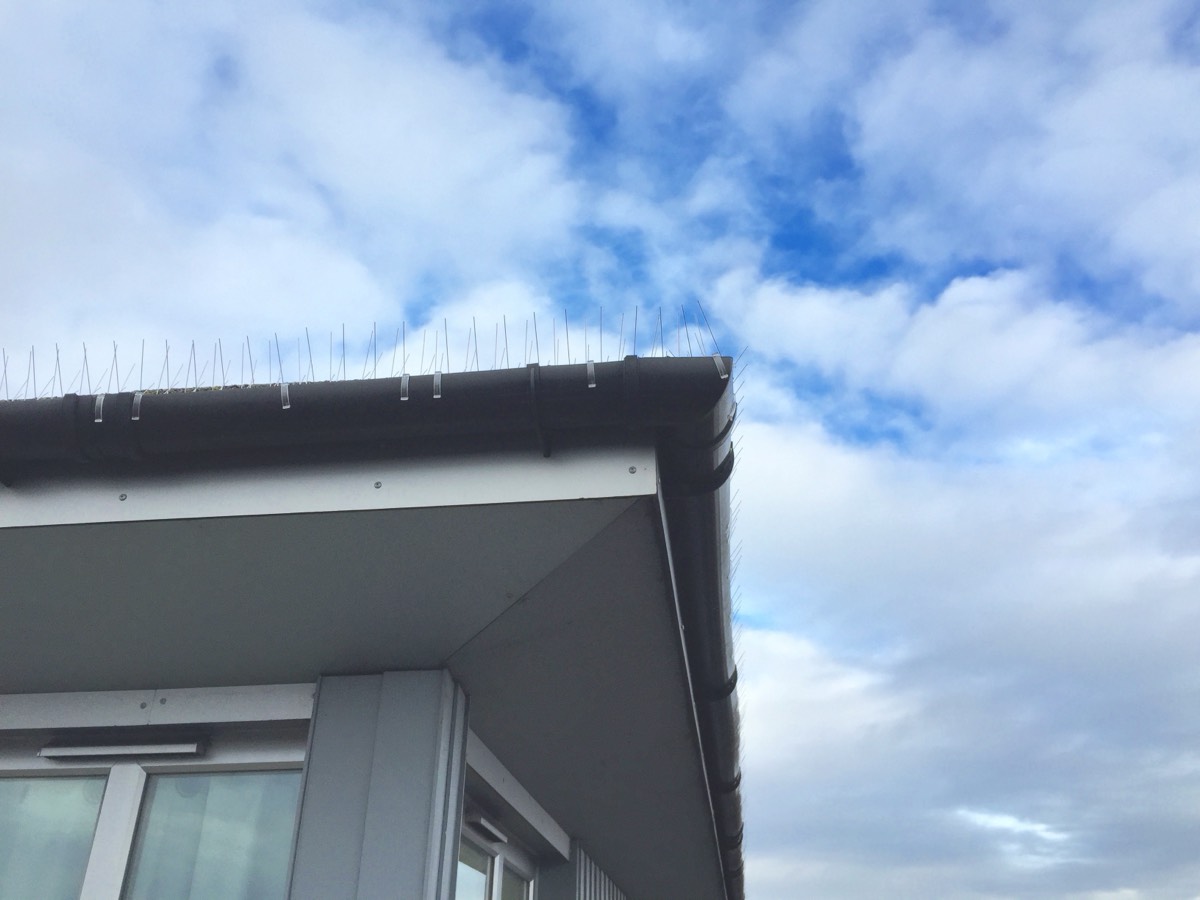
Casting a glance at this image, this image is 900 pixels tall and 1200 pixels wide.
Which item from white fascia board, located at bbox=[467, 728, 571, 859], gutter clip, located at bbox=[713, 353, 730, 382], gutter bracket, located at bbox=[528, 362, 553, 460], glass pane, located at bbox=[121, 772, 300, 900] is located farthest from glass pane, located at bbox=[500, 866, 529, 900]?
gutter clip, located at bbox=[713, 353, 730, 382]

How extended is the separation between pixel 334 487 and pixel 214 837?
2.18m

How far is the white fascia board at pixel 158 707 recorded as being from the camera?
14.1 ft

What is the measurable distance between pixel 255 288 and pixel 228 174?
1.33 metres

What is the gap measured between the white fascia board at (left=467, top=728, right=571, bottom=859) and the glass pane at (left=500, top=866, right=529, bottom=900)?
1.13ft

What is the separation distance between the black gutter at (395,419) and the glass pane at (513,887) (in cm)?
435

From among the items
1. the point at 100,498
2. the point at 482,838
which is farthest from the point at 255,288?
the point at 482,838

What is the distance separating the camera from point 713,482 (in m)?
3.29

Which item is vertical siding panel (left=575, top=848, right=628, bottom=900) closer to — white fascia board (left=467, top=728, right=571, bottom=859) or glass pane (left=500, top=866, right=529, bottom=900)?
white fascia board (left=467, top=728, right=571, bottom=859)

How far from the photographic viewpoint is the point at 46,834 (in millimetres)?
4434

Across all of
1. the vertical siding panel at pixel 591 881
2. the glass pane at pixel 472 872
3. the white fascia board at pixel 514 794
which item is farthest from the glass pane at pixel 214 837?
the vertical siding panel at pixel 591 881

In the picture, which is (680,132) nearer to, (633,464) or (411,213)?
(411,213)

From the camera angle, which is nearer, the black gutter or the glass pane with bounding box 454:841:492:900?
the black gutter

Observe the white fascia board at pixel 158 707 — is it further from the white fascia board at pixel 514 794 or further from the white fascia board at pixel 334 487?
the white fascia board at pixel 334 487

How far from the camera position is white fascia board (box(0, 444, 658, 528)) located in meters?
3.11
